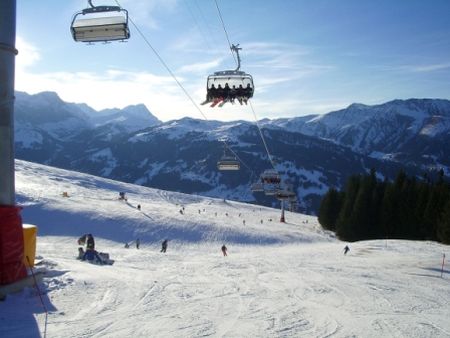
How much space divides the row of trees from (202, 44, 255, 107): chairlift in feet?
136

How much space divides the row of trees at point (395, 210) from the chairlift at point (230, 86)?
41581mm

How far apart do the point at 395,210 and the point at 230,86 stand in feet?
159

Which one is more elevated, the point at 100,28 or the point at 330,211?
the point at 100,28

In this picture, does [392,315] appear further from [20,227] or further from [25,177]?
[25,177]

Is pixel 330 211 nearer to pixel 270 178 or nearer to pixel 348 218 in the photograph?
pixel 348 218

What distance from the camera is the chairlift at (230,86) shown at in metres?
A: 17.9

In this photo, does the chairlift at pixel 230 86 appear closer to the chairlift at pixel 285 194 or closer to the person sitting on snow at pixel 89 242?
the person sitting on snow at pixel 89 242

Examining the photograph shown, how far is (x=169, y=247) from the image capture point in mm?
43312

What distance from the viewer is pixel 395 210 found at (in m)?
60.8

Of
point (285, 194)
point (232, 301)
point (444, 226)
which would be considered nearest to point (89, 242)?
point (232, 301)

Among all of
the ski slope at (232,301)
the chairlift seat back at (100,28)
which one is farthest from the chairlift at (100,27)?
Answer: the ski slope at (232,301)

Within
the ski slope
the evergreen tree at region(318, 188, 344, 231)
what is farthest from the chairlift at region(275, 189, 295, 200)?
the ski slope

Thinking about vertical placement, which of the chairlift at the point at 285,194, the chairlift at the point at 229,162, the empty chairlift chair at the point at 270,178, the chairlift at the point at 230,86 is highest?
the chairlift at the point at 230,86

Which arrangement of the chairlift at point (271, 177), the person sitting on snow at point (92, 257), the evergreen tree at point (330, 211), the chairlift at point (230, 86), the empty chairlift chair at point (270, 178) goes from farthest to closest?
the evergreen tree at point (330, 211) → the chairlift at point (271, 177) → the empty chairlift chair at point (270, 178) → the person sitting on snow at point (92, 257) → the chairlift at point (230, 86)
